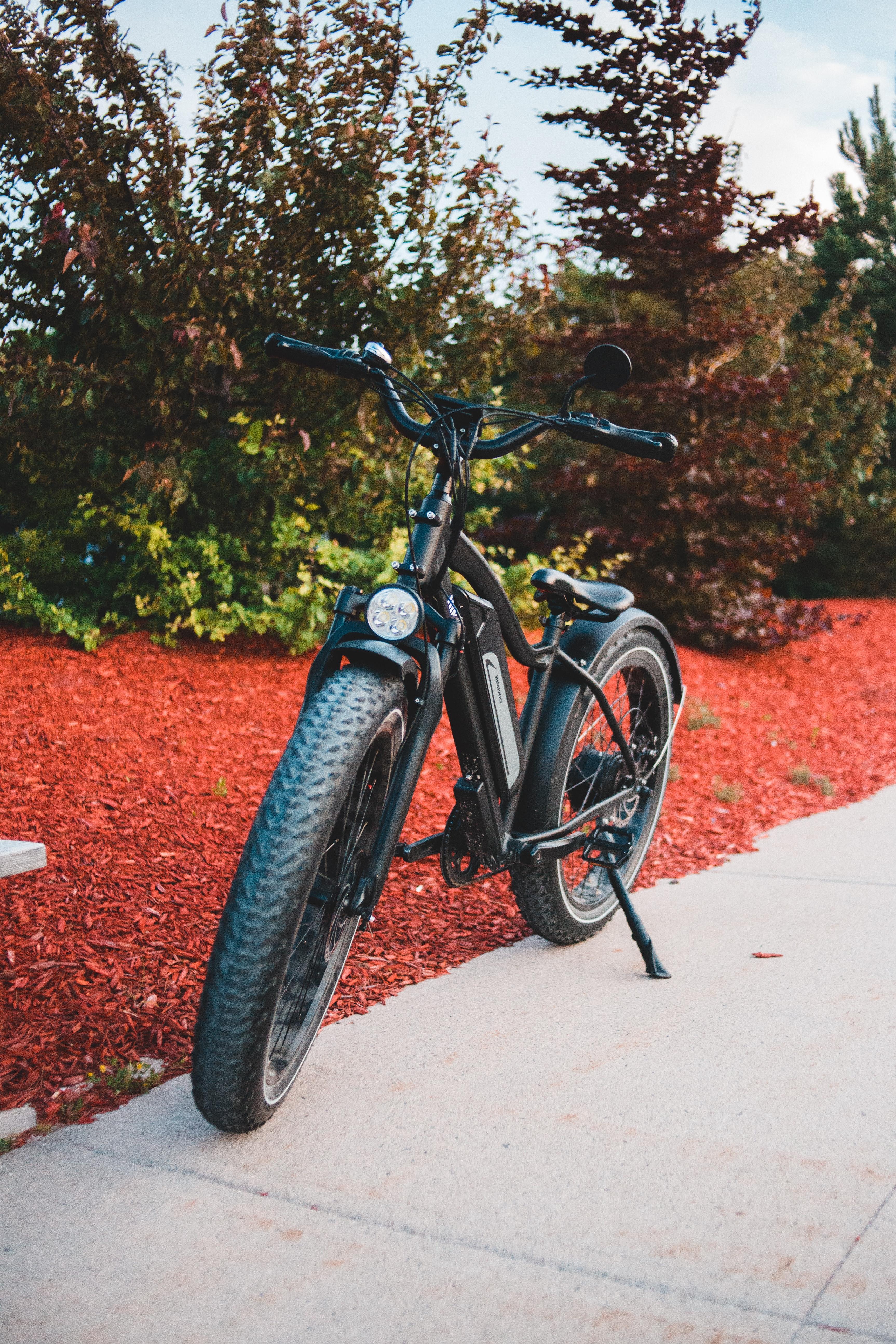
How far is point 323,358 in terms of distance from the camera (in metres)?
2.65

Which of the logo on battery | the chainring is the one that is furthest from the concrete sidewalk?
the logo on battery

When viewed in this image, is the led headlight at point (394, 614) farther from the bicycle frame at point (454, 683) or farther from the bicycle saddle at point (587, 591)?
the bicycle saddle at point (587, 591)

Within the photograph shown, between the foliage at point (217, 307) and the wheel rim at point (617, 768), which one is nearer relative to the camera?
the wheel rim at point (617, 768)

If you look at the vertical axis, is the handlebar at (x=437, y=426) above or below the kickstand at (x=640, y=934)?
above

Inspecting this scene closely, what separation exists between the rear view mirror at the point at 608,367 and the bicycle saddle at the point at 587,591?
22.6 inches

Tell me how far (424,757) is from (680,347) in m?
7.54

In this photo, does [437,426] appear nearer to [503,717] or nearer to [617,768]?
[503,717]

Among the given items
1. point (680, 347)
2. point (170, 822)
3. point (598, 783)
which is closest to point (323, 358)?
point (598, 783)

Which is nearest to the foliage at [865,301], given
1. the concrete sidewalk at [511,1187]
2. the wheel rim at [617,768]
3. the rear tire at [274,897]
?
the wheel rim at [617,768]

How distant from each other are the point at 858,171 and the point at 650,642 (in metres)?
14.1

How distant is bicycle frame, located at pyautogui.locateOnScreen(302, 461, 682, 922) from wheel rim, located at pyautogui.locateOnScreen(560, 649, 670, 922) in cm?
9

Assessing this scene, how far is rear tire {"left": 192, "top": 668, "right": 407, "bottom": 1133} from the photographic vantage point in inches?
82.8

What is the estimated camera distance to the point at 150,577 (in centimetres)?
596

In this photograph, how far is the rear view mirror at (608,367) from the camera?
277 centimetres
